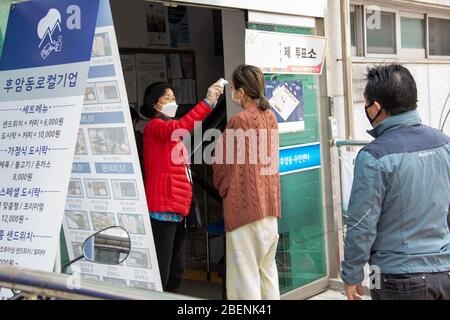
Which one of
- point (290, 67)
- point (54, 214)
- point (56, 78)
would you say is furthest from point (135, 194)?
point (290, 67)

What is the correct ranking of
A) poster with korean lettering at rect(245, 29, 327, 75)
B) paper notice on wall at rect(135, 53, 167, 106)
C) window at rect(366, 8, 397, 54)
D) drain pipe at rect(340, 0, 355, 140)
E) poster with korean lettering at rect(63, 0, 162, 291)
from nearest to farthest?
poster with korean lettering at rect(63, 0, 162, 291), poster with korean lettering at rect(245, 29, 327, 75), drain pipe at rect(340, 0, 355, 140), paper notice on wall at rect(135, 53, 167, 106), window at rect(366, 8, 397, 54)

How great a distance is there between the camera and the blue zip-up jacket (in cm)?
274

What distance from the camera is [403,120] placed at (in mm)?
2826

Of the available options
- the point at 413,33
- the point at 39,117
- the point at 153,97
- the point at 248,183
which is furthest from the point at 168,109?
the point at 413,33

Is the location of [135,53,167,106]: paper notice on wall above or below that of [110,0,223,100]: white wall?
below

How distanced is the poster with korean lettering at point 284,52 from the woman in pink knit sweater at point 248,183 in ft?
2.14

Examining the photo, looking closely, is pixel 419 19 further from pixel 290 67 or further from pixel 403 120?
pixel 403 120

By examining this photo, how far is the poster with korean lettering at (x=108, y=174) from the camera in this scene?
330 cm

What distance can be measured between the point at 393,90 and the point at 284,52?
253 centimetres

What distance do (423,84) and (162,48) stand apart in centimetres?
328

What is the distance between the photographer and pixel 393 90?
111 inches

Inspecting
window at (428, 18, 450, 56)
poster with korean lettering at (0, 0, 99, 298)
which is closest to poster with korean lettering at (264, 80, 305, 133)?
poster with korean lettering at (0, 0, 99, 298)

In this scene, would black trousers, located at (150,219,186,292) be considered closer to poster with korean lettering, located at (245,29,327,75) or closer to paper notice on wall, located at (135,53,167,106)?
poster with korean lettering, located at (245,29,327,75)

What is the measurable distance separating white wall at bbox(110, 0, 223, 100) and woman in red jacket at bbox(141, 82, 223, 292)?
221 centimetres
